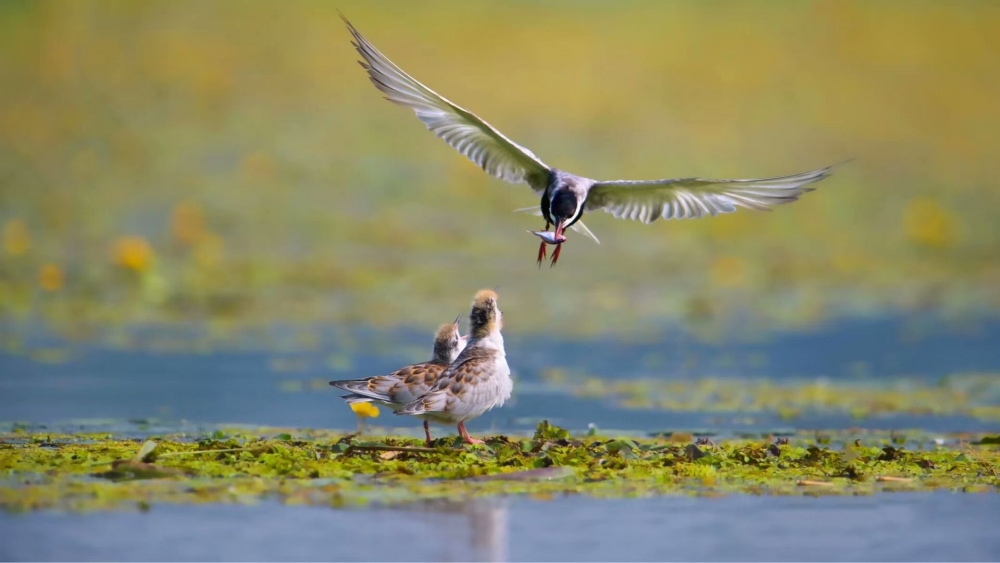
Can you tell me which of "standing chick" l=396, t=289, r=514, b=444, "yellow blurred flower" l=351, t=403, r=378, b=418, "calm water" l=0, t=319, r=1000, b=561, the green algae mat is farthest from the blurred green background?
the green algae mat

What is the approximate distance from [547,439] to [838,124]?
14658 millimetres

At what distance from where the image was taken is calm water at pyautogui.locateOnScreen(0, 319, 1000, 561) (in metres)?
6.67

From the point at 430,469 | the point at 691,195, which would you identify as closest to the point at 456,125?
the point at 691,195

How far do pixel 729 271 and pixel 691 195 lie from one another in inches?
370

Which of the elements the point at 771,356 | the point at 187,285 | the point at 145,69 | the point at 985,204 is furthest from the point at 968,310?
the point at 145,69

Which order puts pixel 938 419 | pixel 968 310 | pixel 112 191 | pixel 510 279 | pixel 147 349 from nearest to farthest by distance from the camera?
pixel 938 419 → pixel 147 349 → pixel 968 310 → pixel 510 279 → pixel 112 191

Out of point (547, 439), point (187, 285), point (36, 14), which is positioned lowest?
point (547, 439)

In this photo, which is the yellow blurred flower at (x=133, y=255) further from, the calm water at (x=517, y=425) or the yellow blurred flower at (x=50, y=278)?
the calm water at (x=517, y=425)

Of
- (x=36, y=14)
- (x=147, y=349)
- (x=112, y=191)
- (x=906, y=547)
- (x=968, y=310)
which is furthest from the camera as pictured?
(x=36, y=14)

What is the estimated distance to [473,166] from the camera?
69.5 feet

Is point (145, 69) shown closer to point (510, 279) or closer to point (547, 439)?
point (510, 279)

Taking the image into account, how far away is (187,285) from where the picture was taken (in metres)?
17.1

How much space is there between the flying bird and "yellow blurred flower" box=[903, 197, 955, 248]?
1128cm

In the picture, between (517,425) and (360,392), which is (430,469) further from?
(517,425)
